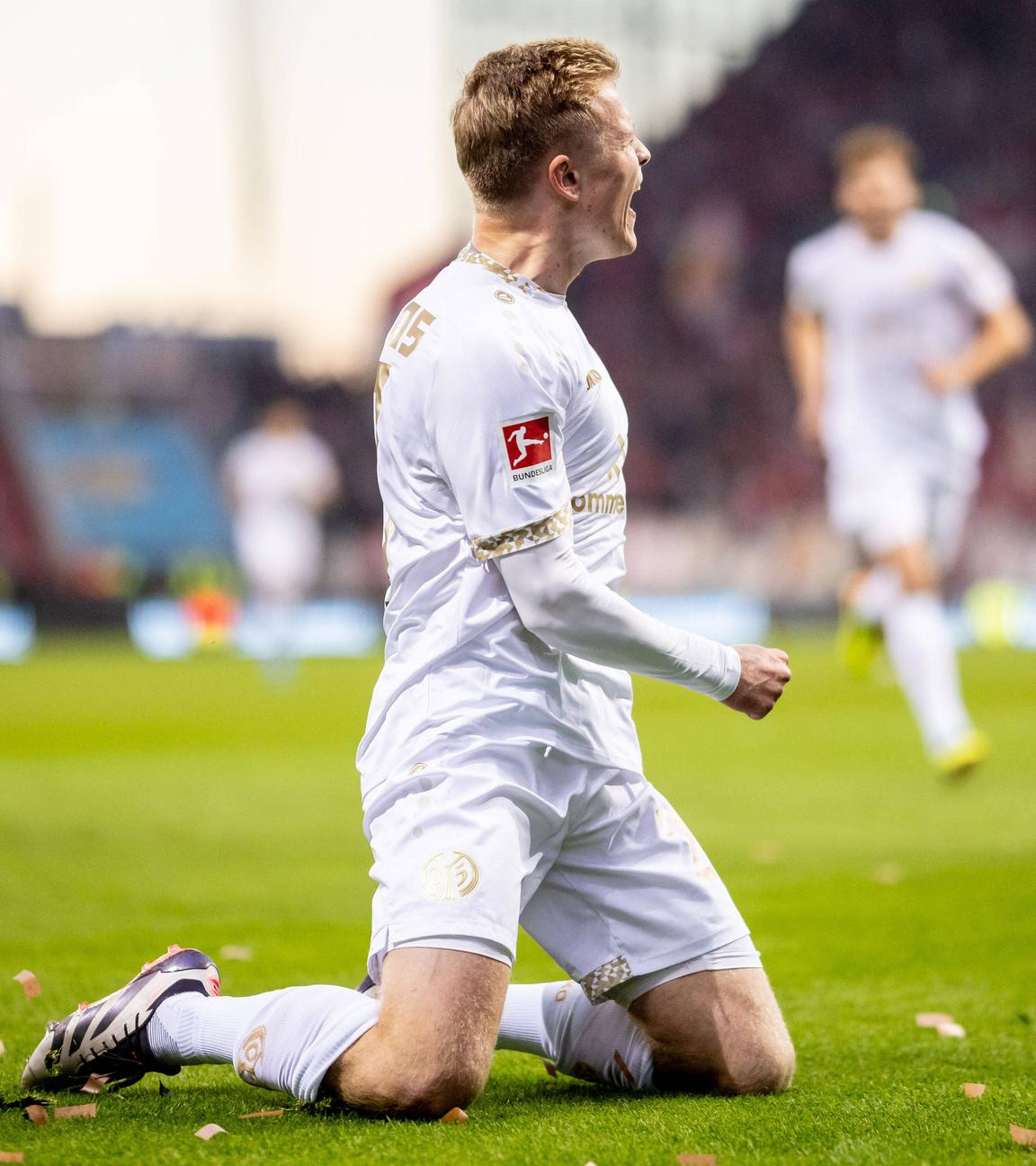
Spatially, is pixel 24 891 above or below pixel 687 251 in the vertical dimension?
below

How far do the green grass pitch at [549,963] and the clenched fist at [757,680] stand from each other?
0.64m

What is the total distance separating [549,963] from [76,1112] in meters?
1.67

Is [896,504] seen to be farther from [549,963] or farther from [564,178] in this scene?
[564,178]

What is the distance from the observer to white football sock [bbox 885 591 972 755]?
22.3 ft

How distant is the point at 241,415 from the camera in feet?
143

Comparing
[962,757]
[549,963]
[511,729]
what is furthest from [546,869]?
[962,757]

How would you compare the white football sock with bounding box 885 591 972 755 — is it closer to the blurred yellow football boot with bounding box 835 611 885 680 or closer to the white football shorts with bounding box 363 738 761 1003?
the blurred yellow football boot with bounding box 835 611 885 680

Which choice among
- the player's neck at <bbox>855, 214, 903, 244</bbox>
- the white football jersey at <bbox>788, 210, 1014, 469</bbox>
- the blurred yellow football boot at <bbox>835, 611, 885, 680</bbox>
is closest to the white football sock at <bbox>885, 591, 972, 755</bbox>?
the blurred yellow football boot at <bbox>835, 611, 885, 680</bbox>

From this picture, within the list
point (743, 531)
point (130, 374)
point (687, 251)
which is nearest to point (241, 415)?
point (130, 374)

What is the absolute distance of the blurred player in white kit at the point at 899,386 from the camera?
276 inches

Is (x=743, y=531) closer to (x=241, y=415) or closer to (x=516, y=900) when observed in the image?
(x=241, y=415)

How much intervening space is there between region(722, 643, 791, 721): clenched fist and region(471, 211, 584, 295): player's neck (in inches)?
27.0

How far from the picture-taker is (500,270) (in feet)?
8.97

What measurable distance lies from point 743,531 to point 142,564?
1506cm
